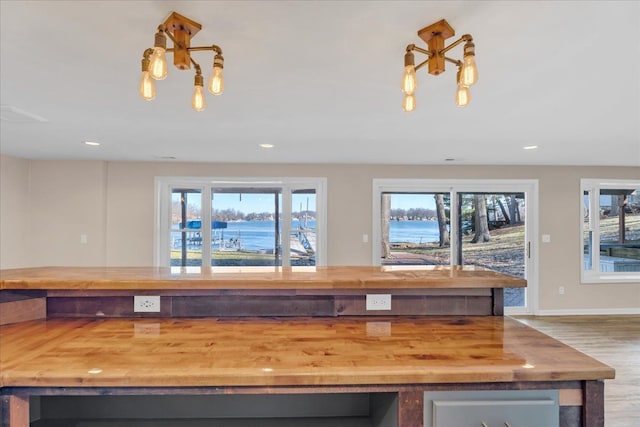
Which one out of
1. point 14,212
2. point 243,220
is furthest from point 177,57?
point 14,212

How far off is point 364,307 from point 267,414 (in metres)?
0.59

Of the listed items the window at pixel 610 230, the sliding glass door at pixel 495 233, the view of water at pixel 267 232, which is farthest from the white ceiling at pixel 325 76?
the window at pixel 610 230

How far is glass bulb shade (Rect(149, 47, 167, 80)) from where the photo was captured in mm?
1133

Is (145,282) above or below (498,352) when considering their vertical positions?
above

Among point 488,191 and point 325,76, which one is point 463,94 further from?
point 488,191

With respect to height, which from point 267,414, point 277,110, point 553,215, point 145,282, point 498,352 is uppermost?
point 277,110

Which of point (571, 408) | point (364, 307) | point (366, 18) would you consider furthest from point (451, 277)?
point (366, 18)

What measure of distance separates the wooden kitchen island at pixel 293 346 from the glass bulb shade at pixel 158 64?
2.76ft

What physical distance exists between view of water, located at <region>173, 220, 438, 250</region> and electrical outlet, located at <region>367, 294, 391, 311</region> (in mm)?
3385

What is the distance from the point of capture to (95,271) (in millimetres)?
1743

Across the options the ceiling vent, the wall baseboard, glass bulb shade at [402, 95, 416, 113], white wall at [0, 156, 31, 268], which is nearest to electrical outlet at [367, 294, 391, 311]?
glass bulb shade at [402, 95, 416, 113]

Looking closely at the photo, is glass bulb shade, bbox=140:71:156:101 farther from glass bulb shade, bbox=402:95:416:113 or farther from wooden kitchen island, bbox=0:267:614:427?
glass bulb shade, bbox=402:95:416:113

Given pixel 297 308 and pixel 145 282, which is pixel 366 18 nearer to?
pixel 297 308

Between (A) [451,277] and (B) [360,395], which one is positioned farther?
(A) [451,277]
